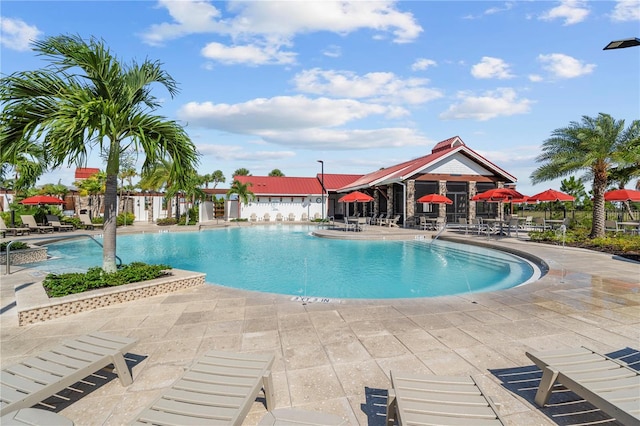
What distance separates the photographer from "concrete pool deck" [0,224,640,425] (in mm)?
3146

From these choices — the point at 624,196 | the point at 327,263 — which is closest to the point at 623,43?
the point at 327,263

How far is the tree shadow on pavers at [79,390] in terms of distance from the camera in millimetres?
3129

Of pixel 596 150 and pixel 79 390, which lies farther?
pixel 596 150

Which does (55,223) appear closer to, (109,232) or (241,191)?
(241,191)

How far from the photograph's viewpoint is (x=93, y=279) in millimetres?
6523

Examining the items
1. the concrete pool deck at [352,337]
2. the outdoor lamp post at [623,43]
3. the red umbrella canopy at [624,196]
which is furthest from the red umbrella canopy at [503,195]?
the outdoor lamp post at [623,43]

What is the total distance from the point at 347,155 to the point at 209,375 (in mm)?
38557

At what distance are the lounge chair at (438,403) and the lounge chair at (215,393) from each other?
110 cm

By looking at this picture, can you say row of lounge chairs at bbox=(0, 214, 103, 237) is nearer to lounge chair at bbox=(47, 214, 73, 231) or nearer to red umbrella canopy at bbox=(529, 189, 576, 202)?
lounge chair at bbox=(47, 214, 73, 231)

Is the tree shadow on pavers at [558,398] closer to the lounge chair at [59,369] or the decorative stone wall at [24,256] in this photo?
the lounge chair at [59,369]

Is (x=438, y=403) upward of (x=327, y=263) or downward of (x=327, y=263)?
upward

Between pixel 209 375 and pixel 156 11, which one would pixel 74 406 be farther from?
pixel 156 11

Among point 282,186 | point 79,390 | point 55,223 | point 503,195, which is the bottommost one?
point 79,390

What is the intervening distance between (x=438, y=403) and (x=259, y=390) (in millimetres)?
1438
